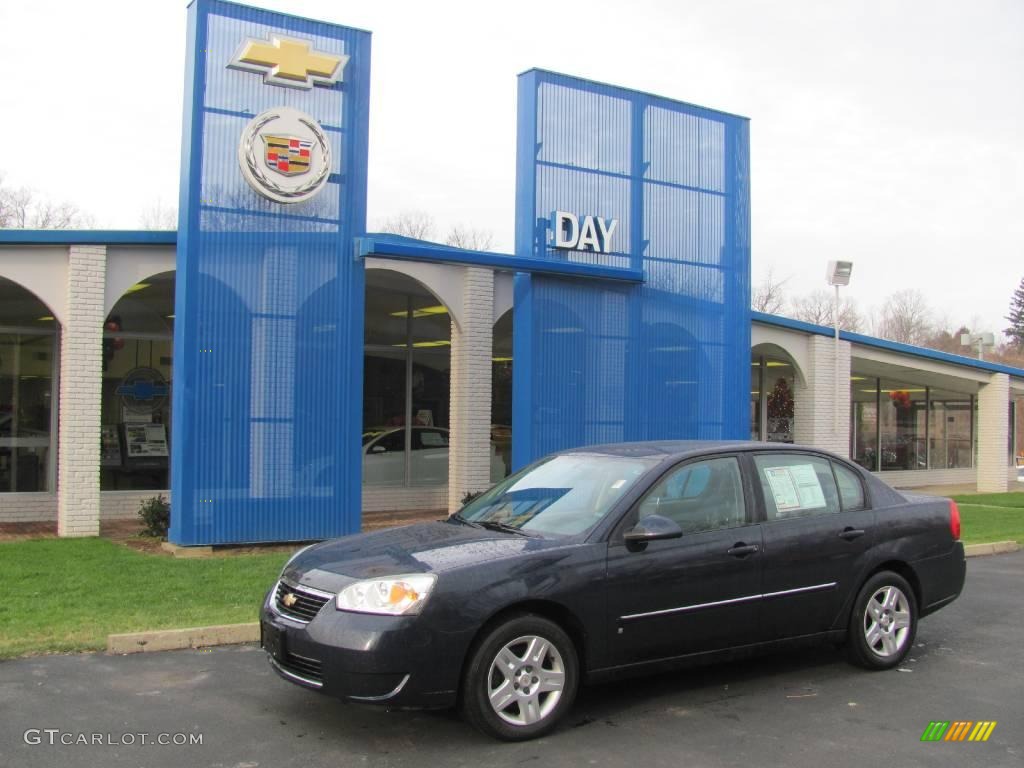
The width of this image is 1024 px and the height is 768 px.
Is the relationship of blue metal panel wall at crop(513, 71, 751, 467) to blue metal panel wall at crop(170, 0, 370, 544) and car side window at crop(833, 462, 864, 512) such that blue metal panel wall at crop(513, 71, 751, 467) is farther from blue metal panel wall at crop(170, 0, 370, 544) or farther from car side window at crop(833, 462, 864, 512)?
car side window at crop(833, 462, 864, 512)

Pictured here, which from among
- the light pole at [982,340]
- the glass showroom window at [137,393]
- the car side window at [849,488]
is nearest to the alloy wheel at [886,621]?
the car side window at [849,488]

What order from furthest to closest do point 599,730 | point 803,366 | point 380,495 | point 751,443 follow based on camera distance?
point 803,366 → point 380,495 → point 751,443 → point 599,730

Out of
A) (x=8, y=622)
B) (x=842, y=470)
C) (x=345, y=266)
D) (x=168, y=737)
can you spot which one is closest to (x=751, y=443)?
(x=842, y=470)

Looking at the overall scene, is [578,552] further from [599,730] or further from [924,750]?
[924,750]

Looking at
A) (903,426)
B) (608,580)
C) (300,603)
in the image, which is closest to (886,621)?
(608,580)

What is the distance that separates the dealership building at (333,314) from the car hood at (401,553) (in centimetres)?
629

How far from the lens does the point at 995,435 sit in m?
24.8

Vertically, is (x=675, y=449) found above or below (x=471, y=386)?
below

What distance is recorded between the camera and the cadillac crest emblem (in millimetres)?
12070

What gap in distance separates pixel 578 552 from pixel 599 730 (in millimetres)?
943

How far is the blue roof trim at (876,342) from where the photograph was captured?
19.3 metres

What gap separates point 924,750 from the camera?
17.3ft

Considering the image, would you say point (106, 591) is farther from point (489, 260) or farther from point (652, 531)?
point (489, 260)

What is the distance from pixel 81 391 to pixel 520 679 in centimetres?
888
